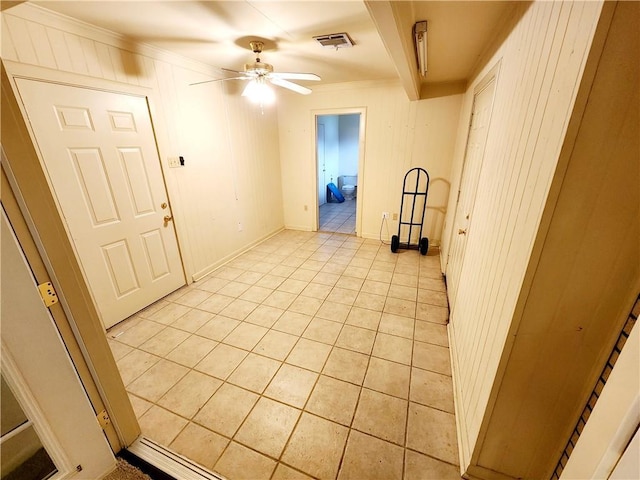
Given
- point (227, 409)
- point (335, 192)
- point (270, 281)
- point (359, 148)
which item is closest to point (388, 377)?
point (227, 409)

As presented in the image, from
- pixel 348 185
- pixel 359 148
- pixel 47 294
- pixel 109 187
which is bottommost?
pixel 348 185

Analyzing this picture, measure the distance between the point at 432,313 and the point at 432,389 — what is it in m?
0.88

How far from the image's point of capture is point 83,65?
6.32 feet

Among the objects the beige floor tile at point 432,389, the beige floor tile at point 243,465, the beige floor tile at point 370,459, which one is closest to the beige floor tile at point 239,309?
the beige floor tile at point 243,465

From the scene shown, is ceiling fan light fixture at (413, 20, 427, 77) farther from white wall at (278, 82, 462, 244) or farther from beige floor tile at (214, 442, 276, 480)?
beige floor tile at (214, 442, 276, 480)

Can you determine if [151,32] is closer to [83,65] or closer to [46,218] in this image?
[83,65]

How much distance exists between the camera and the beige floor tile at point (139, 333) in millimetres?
2176

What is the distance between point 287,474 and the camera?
1.28 meters

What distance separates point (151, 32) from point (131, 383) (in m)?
2.66

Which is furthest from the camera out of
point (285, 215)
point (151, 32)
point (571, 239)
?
point (285, 215)

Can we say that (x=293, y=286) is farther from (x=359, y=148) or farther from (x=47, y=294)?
(x=359, y=148)

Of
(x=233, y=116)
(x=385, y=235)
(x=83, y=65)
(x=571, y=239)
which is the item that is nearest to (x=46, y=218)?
(x=83, y=65)

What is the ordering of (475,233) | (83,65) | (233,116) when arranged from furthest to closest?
(233,116)
(83,65)
(475,233)

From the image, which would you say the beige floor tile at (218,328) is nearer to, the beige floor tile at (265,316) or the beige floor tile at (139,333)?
the beige floor tile at (265,316)
